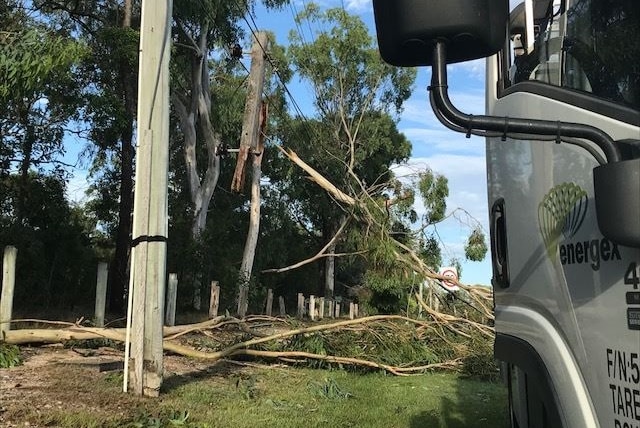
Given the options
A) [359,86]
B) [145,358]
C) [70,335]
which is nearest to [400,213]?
[70,335]

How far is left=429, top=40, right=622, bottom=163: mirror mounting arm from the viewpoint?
170 cm

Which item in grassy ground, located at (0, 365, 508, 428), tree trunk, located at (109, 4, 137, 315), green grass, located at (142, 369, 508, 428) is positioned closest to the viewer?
grassy ground, located at (0, 365, 508, 428)

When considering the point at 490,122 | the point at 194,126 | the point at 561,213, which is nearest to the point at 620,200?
the point at 490,122

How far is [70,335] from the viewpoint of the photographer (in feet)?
28.5

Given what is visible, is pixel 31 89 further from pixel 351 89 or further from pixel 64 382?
pixel 351 89

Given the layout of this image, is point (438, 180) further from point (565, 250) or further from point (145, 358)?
point (565, 250)

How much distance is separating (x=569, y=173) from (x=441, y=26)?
0.63m

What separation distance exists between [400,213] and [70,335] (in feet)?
27.6

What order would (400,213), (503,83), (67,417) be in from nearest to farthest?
(503,83), (67,417), (400,213)

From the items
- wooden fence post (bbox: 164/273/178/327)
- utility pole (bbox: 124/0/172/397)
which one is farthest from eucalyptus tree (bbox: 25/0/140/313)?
utility pole (bbox: 124/0/172/397)

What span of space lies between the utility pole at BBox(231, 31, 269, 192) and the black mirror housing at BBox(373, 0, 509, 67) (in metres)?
12.9

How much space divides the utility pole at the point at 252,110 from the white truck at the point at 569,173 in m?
12.5

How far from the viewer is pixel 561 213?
6.63 ft

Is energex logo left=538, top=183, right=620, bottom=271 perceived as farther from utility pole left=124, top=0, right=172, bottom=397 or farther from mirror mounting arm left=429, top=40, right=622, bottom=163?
utility pole left=124, top=0, right=172, bottom=397
